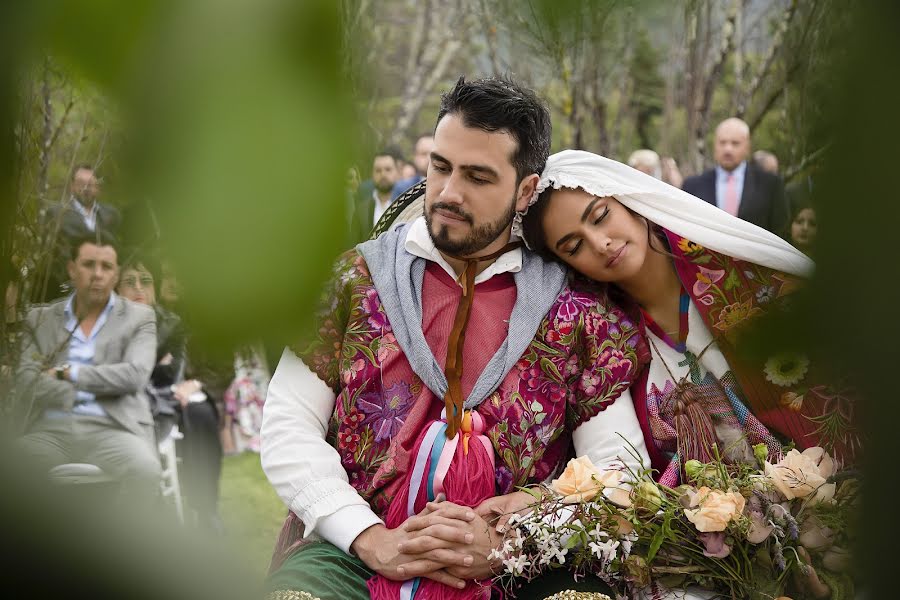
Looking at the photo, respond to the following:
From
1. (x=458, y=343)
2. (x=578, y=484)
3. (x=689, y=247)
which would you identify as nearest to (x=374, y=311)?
(x=458, y=343)

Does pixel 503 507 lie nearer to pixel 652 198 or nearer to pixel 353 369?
pixel 353 369

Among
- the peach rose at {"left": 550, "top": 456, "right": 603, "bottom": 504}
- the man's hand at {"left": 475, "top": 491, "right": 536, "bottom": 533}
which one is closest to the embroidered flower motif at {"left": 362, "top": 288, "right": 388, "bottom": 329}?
the man's hand at {"left": 475, "top": 491, "right": 536, "bottom": 533}

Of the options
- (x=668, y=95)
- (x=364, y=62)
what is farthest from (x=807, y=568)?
(x=364, y=62)

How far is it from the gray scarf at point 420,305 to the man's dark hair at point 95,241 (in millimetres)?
1760

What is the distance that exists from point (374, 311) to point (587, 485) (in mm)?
649

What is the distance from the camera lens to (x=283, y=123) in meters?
0.22

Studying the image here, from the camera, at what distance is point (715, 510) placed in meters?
1.73

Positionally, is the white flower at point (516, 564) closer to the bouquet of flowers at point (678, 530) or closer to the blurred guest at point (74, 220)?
the bouquet of flowers at point (678, 530)

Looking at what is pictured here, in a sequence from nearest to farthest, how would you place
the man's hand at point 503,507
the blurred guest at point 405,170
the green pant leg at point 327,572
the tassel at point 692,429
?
the blurred guest at point 405,170
the green pant leg at point 327,572
the man's hand at point 503,507
the tassel at point 692,429

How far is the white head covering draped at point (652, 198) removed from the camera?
2.12m

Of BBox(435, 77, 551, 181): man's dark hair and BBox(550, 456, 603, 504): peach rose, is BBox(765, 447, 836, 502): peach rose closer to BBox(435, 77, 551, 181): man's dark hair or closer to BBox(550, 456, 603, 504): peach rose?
BBox(550, 456, 603, 504): peach rose

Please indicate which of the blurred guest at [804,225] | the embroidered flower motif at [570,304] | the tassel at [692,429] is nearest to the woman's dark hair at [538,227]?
the embroidered flower motif at [570,304]

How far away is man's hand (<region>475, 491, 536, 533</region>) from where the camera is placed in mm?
1945

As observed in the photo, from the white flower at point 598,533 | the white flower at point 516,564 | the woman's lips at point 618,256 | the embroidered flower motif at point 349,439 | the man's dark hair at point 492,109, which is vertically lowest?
the white flower at point 516,564
